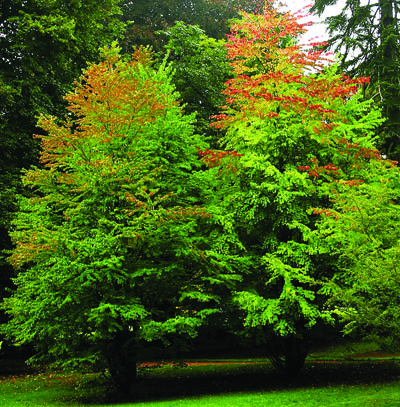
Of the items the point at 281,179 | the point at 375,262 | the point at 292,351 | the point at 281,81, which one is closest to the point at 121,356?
the point at 292,351

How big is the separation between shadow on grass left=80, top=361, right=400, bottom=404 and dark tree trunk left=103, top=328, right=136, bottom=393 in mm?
359

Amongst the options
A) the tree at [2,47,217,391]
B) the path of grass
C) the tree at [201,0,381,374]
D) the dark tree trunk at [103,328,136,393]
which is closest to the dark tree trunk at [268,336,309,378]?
the tree at [201,0,381,374]

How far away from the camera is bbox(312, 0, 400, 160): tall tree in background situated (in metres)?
18.2

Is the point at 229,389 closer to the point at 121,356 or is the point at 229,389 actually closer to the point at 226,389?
the point at 226,389

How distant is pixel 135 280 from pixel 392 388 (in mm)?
6012

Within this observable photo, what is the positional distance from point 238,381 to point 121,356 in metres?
3.66

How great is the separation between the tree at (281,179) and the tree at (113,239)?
1.01 m

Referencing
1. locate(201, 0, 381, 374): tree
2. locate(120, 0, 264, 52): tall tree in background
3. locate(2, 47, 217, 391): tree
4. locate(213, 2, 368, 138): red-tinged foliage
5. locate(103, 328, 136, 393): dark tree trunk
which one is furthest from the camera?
locate(120, 0, 264, 52): tall tree in background

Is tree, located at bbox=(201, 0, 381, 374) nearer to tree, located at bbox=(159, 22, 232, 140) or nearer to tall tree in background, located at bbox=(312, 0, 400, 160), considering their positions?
tall tree in background, located at bbox=(312, 0, 400, 160)

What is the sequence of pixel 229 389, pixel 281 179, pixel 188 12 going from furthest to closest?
1. pixel 188 12
2. pixel 229 389
3. pixel 281 179

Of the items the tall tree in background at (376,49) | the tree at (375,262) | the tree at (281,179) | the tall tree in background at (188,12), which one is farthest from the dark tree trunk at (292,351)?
the tall tree in background at (188,12)

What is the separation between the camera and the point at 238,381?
1273cm

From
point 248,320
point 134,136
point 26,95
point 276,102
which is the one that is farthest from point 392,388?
point 26,95

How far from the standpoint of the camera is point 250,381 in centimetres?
1261
